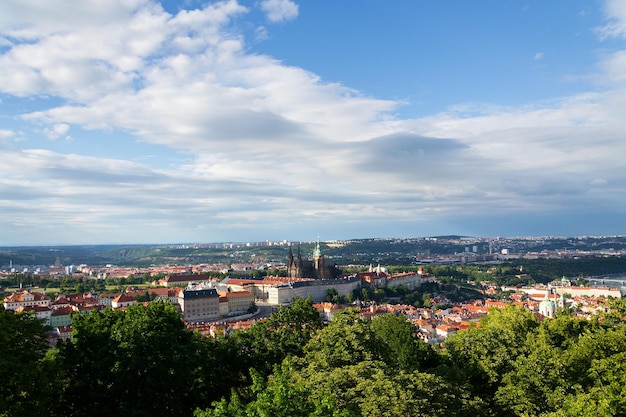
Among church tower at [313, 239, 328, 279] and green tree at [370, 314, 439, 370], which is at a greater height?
green tree at [370, 314, 439, 370]

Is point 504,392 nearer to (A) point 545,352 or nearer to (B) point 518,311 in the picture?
(A) point 545,352

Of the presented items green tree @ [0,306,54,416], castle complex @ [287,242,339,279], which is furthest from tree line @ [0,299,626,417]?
castle complex @ [287,242,339,279]

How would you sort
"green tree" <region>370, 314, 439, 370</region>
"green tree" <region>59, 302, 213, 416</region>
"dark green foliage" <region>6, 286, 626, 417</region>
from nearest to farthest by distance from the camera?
"dark green foliage" <region>6, 286, 626, 417</region> < "green tree" <region>59, 302, 213, 416</region> < "green tree" <region>370, 314, 439, 370</region>

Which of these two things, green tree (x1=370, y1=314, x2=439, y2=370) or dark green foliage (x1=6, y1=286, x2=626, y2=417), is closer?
dark green foliage (x1=6, y1=286, x2=626, y2=417)

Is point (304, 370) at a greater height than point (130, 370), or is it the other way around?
point (304, 370)

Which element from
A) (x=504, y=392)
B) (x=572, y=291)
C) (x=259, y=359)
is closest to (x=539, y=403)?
(x=504, y=392)

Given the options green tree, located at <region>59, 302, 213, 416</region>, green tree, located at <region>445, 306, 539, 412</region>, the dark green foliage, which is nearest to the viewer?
the dark green foliage

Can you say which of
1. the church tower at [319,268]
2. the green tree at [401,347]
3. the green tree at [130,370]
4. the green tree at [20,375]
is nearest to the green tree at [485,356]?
the green tree at [401,347]

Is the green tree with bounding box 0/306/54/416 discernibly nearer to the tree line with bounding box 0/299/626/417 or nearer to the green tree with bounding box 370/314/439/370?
the tree line with bounding box 0/299/626/417

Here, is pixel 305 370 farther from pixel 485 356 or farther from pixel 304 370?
pixel 485 356

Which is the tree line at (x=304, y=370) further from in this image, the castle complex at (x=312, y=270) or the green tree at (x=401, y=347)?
the castle complex at (x=312, y=270)

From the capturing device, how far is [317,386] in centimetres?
1570

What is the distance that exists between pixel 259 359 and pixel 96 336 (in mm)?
7523

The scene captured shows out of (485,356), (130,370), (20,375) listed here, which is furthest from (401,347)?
(20,375)
